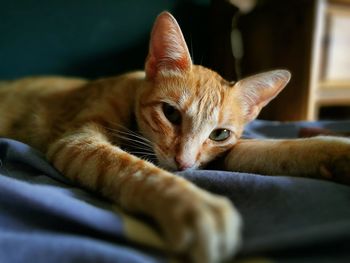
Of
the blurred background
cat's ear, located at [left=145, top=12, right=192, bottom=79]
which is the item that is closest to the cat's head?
cat's ear, located at [left=145, top=12, right=192, bottom=79]

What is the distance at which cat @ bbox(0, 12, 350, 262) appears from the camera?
555 millimetres

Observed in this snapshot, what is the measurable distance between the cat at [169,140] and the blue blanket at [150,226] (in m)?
0.04

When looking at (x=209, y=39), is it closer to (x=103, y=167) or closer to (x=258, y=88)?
(x=258, y=88)

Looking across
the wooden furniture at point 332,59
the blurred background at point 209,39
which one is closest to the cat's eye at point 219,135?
the blurred background at point 209,39

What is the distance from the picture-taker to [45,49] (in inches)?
77.3

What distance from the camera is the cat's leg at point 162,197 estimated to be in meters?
0.52

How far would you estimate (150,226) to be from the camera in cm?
63

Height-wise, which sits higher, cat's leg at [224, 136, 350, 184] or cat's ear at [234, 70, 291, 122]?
cat's ear at [234, 70, 291, 122]

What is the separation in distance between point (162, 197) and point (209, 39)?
1660mm

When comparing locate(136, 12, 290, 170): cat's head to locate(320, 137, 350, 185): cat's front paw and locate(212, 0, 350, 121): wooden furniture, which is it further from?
locate(212, 0, 350, 121): wooden furniture

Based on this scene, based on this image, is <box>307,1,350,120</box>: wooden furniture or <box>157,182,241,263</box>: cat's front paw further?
<box>307,1,350,120</box>: wooden furniture

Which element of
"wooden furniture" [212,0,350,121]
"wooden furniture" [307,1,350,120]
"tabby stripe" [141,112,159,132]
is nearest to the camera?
"tabby stripe" [141,112,159,132]

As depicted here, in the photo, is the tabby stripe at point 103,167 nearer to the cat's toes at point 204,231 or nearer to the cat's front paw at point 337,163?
the cat's toes at point 204,231

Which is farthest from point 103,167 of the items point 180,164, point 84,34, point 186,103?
point 84,34
